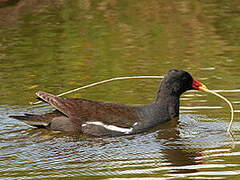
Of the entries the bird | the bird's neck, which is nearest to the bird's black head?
the bird's neck

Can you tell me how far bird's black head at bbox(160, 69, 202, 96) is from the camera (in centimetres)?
1073

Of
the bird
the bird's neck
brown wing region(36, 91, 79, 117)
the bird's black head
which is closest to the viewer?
the bird

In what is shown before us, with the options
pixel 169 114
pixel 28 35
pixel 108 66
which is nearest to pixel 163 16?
pixel 28 35

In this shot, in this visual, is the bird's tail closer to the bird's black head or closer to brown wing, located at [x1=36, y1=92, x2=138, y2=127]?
brown wing, located at [x1=36, y1=92, x2=138, y2=127]

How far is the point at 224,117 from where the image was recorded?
419 inches

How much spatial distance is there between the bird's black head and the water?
437 mm

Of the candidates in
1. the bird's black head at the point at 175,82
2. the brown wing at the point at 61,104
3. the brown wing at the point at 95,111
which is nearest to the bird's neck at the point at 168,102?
the bird's black head at the point at 175,82

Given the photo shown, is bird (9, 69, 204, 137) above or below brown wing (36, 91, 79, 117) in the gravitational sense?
below

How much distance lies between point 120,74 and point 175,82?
2.70m

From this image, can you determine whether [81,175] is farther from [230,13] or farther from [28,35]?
[230,13]

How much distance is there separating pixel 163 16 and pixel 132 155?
1006 centimetres

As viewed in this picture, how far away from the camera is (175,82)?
35.2ft

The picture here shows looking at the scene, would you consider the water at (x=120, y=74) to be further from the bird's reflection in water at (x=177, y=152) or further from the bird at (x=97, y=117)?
the bird at (x=97, y=117)

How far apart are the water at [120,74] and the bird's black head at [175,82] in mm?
437
